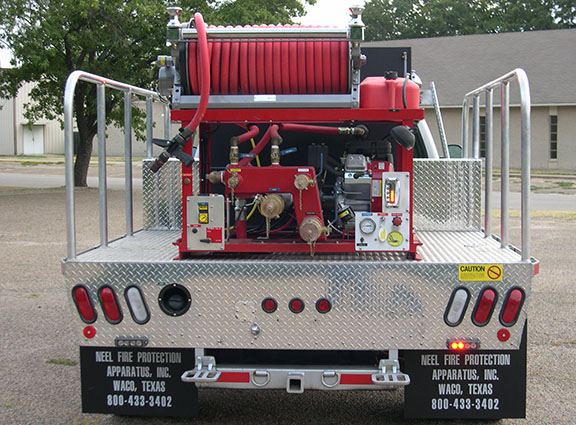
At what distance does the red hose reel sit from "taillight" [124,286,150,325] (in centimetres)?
117

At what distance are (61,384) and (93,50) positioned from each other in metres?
17.7

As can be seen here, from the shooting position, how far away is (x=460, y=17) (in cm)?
5869

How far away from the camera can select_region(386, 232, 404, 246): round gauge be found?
405 centimetres

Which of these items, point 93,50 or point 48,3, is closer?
point 48,3

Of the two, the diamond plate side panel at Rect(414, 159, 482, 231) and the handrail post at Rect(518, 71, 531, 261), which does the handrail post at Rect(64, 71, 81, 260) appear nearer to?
the handrail post at Rect(518, 71, 531, 261)

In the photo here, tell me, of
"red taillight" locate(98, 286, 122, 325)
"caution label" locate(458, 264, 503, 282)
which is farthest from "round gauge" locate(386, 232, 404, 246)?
"red taillight" locate(98, 286, 122, 325)

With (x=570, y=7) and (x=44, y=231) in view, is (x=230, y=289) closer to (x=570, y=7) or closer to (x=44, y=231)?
(x=44, y=231)

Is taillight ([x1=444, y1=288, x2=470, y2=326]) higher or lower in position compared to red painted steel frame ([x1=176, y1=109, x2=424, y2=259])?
lower

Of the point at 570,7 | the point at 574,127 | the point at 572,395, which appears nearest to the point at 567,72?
the point at 574,127

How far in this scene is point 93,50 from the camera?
21609mm

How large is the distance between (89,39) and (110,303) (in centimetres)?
1788

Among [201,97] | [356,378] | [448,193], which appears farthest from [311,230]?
[448,193]

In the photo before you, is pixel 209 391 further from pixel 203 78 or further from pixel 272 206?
pixel 203 78

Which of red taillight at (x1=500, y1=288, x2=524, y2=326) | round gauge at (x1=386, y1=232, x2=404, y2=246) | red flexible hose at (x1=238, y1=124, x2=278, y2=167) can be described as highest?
red flexible hose at (x1=238, y1=124, x2=278, y2=167)
